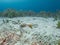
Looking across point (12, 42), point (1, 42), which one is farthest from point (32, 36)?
point (1, 42)

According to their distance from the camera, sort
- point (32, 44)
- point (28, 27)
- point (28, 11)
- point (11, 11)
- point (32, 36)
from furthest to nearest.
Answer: point (28, 11), point (11, 11), point (28, 27), point (32, 36), point (32, 44)

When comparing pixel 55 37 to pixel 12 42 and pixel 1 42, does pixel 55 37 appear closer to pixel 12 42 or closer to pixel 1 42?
pixel 12 42

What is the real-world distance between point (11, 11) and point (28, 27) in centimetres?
593

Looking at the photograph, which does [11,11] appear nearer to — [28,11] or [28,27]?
[28,11]

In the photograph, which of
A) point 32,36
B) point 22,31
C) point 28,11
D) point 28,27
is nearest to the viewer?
point 32,36

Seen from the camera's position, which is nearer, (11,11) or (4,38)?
(4,38)

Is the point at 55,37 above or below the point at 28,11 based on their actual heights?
above

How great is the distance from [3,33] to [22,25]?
1785 mm

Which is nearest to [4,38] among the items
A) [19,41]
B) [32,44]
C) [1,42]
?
[1,42]

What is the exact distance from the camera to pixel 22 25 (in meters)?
9.24

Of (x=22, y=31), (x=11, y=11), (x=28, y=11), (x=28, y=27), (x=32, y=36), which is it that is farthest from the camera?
(x=28, y=11)

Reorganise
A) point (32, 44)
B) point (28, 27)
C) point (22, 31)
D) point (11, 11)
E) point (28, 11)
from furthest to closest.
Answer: point (28, 11) → point (11, 11) → point (28, 27) → point (22, 31) → point (32, 44)

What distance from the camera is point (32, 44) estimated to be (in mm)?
7340

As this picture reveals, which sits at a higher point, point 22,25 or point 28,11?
point 22,25
